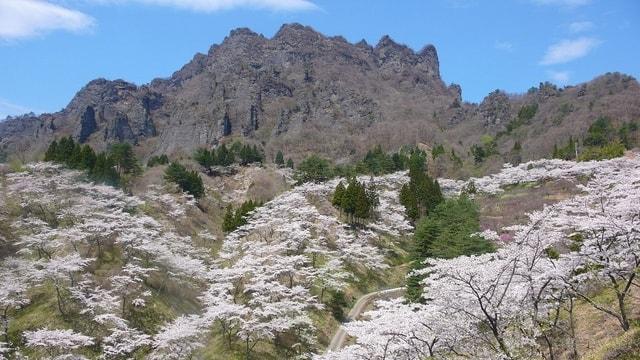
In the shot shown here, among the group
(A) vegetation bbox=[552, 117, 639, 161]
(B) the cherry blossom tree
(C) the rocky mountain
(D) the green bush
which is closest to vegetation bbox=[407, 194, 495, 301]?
(B) the cherry blossom tree

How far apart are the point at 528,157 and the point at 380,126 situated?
66046 millimetres

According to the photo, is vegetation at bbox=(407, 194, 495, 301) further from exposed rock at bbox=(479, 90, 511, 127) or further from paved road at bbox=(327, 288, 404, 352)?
exposed rock at bbox=(479, 90, 511, 127)

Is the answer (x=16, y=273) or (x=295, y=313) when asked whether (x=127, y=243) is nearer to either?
(x=16, y=273)

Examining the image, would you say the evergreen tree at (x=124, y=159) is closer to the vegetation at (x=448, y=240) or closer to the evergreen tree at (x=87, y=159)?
the evergreen tree at (x=87, y=159)

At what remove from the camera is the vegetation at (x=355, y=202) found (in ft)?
179

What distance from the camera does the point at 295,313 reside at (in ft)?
111

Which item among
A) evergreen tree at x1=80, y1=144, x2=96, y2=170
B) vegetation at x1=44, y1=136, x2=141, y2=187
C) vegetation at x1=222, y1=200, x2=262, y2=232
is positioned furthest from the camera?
evergreen tree at x1=80, y1=144, x2=96, y2=170

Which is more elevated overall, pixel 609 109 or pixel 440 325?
pixel 609 109

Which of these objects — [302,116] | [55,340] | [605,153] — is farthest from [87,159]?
[302,116]

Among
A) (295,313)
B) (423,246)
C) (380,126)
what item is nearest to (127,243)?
(295,313)

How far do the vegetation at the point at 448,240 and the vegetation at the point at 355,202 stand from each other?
30.9 ft

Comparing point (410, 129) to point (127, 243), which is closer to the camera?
point (127, 243)

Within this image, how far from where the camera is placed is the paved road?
1391 inches

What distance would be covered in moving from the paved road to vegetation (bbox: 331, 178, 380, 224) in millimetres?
12346
